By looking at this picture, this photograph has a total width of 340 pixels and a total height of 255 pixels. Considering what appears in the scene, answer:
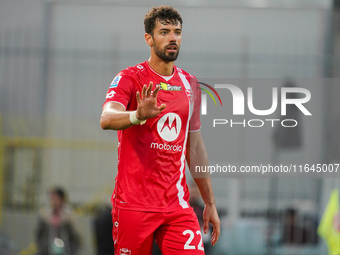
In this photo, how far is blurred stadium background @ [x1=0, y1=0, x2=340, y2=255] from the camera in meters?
11.4

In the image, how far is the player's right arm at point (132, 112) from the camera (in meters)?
4.35

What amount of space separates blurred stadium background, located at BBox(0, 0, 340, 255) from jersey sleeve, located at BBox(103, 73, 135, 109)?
6.54m

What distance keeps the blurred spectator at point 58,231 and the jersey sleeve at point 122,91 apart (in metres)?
5.83

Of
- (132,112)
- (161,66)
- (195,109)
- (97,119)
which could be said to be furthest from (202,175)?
(97,119)

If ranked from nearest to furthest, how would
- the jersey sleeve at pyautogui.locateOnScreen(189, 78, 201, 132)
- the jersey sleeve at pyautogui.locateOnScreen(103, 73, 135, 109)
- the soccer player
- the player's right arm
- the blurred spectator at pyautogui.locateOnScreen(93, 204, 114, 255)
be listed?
the player's right arm, the jersey sleeve at pyautogui.locateOnScreen(103, 73, 135, 109), the soccer player, the jersey sleeve at pyautogui.locateOnScreen(189, 78, 201, 132), the blurred spectator at pyautogui.locateOnScreen(93, 204, 114, 255)

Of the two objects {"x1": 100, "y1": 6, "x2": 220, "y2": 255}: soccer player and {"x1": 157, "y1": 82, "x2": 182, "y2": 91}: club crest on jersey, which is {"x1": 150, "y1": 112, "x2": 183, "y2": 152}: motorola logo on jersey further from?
{"x1": 157, "y1": 82, "x2": 182, "y2": 91}: club crest on jersey

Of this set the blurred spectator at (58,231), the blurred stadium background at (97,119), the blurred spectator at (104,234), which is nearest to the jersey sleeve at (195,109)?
the blurred spectator at (104,234)

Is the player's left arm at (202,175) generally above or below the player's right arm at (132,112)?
below

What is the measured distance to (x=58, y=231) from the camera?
10.5 metres

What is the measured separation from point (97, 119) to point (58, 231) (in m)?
2.20

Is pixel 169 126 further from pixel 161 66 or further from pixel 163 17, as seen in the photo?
pixel 163 17

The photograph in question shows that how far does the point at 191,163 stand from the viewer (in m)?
5.49

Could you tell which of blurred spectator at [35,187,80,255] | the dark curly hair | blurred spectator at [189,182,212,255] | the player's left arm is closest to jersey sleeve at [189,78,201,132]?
the player's left arm

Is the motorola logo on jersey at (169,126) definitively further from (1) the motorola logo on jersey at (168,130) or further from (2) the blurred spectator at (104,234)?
(2) the blurred spectator at (104,234)
